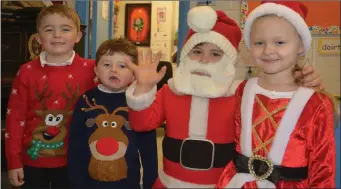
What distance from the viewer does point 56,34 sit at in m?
1.55

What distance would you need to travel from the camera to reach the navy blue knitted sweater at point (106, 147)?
142 cm

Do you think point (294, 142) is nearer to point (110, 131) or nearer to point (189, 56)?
point (189, 56)

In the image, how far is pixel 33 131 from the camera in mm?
1570

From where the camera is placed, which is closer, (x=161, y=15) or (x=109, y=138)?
(x=109, y=138)

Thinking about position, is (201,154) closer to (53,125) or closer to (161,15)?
(53,125)

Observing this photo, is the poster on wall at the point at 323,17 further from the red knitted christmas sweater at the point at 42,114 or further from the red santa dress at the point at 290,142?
the red knitted christmas sweater at the point at 42,114

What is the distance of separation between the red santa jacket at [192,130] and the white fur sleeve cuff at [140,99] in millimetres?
19

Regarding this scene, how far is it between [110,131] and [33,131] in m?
0.37

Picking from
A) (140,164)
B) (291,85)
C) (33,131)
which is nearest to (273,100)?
(291,85)

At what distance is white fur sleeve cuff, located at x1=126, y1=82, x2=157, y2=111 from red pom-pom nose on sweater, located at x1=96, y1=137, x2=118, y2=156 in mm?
249

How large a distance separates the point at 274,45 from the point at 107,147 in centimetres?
71

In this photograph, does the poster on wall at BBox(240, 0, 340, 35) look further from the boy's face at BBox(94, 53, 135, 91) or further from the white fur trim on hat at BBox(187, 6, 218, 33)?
the boy's face at BBox(94, 53, 135, 91)

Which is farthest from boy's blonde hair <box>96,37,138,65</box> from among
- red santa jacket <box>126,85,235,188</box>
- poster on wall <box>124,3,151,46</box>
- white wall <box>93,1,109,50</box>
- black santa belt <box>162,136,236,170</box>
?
poster on wall <box>124,3,151,46</box>

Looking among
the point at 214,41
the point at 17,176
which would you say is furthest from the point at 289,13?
the point at 17,176
